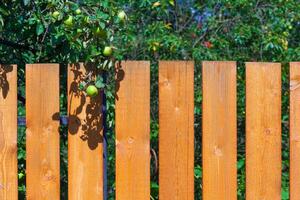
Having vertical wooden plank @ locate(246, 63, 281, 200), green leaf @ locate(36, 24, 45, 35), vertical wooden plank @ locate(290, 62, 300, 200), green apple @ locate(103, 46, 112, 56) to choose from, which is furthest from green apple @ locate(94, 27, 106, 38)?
vertical wooden plank @ locate(290, 62, 300, 200)

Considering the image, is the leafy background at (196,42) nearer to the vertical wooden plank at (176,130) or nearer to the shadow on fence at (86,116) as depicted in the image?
the shadow on fence at (86,116)

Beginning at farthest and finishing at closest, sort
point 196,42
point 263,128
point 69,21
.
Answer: point 196,42 < point 263,128 < point 69,21

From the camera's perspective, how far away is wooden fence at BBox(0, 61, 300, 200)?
288cm

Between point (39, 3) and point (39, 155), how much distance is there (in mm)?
760

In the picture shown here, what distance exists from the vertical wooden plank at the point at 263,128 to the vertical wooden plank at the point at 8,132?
108 cm

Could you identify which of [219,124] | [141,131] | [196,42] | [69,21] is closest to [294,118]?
[219,124]

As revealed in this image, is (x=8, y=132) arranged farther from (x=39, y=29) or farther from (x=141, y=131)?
(x=141, y=131)

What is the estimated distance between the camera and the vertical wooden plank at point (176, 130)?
2904 mm

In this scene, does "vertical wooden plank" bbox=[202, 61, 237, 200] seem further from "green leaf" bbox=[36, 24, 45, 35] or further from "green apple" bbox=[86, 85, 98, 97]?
"green leaf" bbox=[36, 24, 45, 35]

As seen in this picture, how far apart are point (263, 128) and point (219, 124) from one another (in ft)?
0.69

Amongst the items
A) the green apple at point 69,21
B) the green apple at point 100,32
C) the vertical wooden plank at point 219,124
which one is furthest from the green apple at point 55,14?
the vertical wooden plank at point 219,124

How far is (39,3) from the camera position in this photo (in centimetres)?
311

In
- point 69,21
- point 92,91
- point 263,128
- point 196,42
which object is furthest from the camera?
point 196,42

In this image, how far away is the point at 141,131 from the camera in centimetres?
290
